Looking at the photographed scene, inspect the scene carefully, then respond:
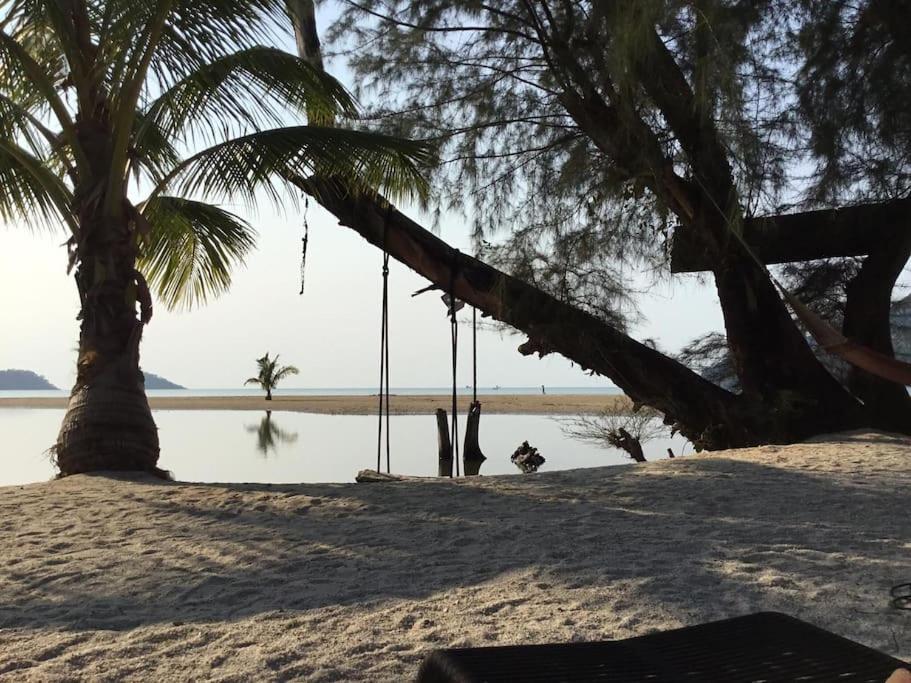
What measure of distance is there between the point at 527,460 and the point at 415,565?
22.5 ft

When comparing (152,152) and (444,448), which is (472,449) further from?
(152,152)

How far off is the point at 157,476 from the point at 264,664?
3891 mm

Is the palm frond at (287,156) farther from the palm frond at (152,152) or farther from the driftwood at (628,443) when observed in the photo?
the driftwood at (628,443)

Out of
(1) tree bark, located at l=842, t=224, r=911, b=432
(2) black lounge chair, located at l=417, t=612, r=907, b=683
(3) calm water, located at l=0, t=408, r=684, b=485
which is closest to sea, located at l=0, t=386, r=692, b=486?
(3) calm water, located at l=0, t=408, r=684, b=485

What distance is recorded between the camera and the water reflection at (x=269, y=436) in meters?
13.3

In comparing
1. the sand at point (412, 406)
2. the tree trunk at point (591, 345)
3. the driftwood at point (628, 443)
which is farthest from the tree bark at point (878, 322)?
the sand at point (412, 406)

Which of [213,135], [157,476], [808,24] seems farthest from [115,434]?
[808,24]

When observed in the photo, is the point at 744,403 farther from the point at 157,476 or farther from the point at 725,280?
the point at 157,476

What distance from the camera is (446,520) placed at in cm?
430

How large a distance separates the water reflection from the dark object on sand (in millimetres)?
3617

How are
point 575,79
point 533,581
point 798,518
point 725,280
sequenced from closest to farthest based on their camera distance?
point 533,581 → point 798,518 → point 575,79 → point 725,280

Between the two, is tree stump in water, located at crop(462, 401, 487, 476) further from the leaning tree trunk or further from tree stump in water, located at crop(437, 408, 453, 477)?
the leaning tree trunk

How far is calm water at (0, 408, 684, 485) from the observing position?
977 cm

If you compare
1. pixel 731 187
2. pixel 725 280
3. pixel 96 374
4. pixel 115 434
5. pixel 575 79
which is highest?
pixel 575 79
